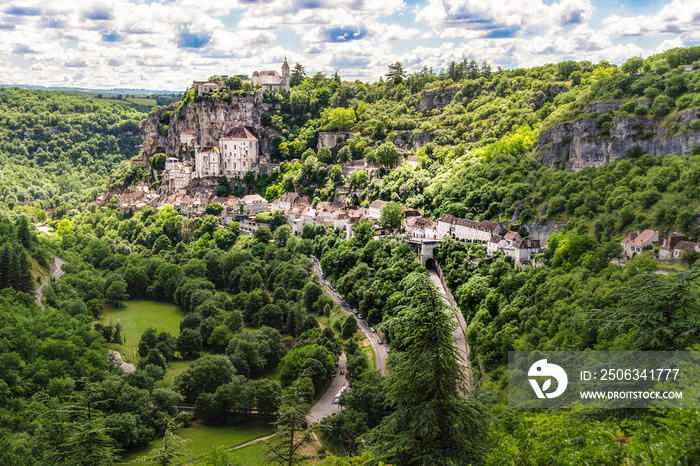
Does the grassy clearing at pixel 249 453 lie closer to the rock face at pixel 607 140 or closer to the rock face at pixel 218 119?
the rock face at pixel 607 140

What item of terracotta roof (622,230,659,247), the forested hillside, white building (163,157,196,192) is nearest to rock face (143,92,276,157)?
white building (163,157,196,192)

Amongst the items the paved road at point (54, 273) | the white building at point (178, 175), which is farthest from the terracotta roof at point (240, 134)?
the paved road at point (54, 273)

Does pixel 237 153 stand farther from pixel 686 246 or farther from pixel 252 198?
pixel 686 246

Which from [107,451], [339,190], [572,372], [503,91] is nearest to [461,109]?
[503,91]

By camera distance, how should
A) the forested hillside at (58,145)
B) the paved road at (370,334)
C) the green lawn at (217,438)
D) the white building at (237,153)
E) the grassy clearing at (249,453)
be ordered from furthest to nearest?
1. the forested hillside at (58,145)
2. the white building at (237,153)
3. the paved road at (370,334)
4. the green lawn at (217,438)
5. the grassy clearing at (249,453)

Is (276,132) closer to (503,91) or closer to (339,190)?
(339,190)
